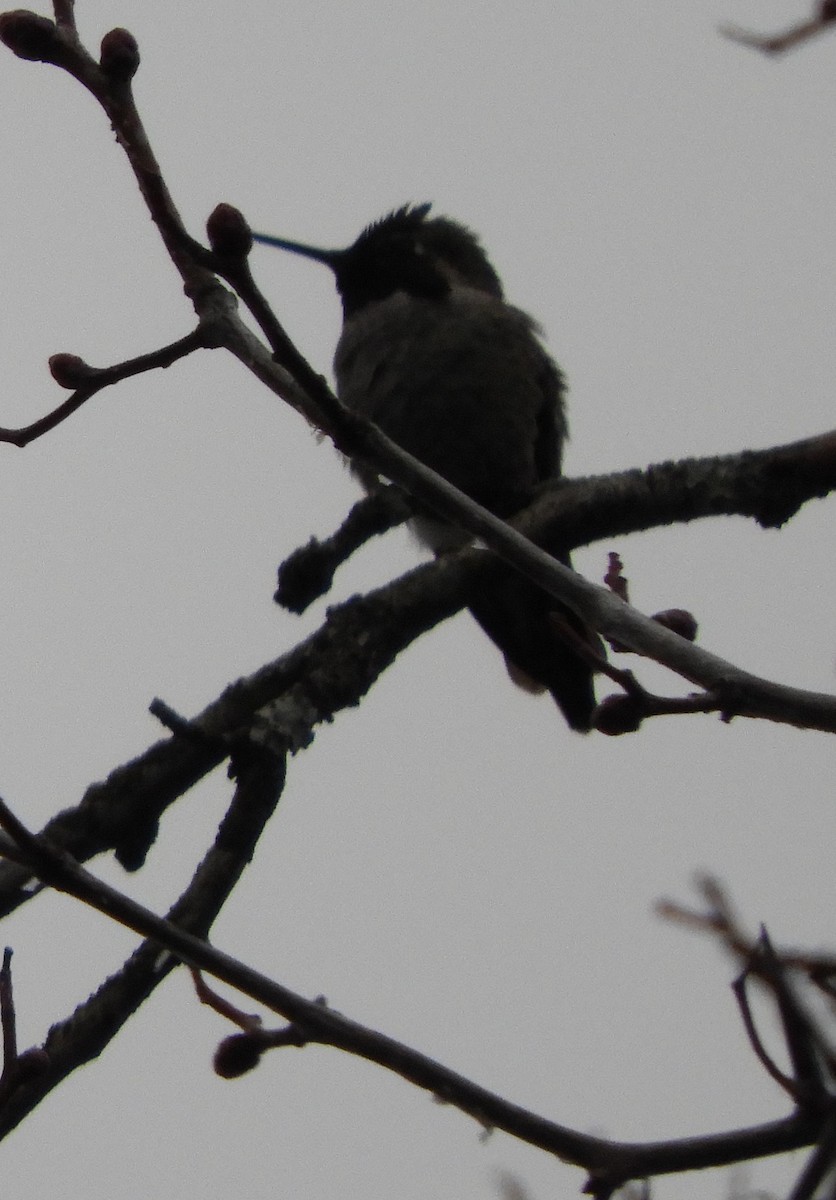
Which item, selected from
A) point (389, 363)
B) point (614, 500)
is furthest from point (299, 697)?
point (389, 363)

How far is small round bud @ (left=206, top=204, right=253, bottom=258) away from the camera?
151 centimetres

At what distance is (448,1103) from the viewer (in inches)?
56.3

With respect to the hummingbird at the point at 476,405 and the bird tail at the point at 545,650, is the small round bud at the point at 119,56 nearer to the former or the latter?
the hummingbird at the point at 476,405

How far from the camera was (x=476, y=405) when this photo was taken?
4734mm

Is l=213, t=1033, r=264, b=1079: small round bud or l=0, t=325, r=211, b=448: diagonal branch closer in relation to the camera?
l=213, t=1033, r=264, b=1079: small round bud

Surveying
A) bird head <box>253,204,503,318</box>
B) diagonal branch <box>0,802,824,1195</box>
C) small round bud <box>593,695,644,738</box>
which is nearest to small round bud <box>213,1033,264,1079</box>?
diagonal branch <box>0,802,824,1195</box>

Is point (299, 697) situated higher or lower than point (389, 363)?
lower

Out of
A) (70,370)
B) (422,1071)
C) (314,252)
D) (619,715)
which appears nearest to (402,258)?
(314,252)

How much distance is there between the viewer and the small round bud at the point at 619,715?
1.66 metres

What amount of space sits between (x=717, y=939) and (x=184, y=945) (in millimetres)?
542

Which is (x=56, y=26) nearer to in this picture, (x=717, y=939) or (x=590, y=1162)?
(x=717, y=939)

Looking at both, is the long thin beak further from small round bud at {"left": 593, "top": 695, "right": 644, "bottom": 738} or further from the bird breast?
small round bud at {"left": 593, "top": 695, "right": 644, "bottom": 738}

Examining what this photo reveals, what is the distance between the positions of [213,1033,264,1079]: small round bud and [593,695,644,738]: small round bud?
1.79 ft

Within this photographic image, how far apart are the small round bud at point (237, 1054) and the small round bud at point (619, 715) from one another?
1.79 ft
